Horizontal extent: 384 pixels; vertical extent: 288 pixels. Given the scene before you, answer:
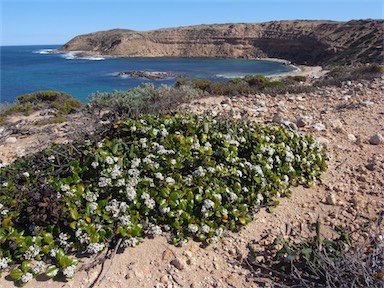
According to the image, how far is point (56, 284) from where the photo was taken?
260 centimetres

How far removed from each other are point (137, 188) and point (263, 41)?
79825mm

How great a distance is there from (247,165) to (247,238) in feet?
2.79

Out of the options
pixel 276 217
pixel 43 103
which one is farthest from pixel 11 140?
pixel 43 103

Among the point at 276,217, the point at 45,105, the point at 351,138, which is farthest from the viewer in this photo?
the point at 45,105

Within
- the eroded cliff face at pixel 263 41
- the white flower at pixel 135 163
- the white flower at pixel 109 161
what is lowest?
the eroded cliff face at pixel 263 41

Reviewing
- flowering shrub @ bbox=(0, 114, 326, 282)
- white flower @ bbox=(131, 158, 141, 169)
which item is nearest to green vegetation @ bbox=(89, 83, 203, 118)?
flowering shrub @ bbox=(0, 114, 326, 282)

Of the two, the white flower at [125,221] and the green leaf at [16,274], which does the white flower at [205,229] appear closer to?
the white flower at [125,221]

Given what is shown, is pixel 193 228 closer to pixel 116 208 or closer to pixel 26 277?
pixel 116 208

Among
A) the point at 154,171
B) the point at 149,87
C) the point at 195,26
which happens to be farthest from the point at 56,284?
the point at 195,26

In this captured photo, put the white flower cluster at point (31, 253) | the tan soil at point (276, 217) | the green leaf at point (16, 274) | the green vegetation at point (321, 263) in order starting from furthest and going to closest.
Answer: the tan soil at point (276, 217)
the white flower cluster at point (31, 253)
the green leaf at point (16, 274)
the green vegetation at point (321, 263)

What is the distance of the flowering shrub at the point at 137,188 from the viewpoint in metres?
2.84

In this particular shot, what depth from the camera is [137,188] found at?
328 centimetres

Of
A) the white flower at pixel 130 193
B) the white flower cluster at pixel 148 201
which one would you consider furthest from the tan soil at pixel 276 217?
the white flower at pixel 130 193

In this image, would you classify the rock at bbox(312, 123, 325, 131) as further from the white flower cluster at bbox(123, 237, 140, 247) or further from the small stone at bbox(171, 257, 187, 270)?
the white flower cluster at bbox(123, 237, 140, 247)
